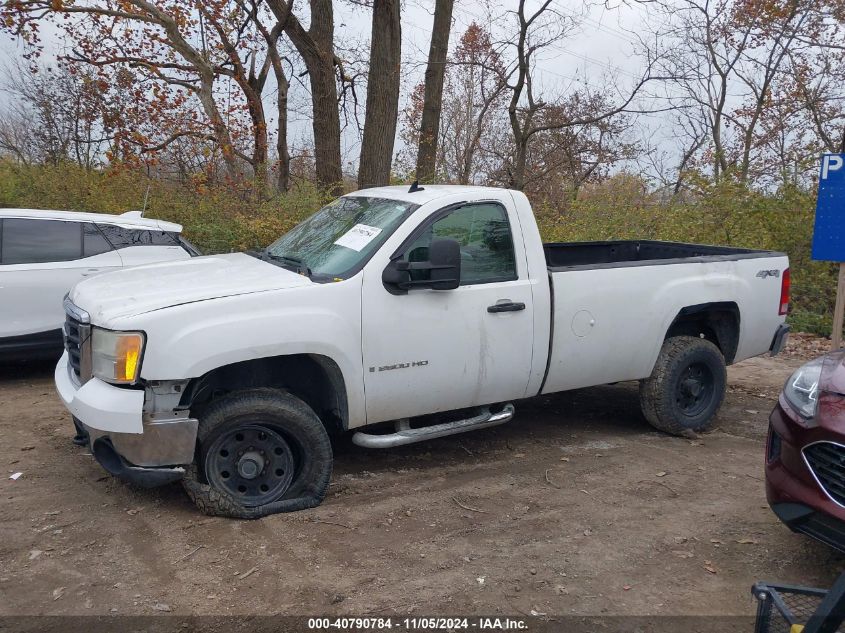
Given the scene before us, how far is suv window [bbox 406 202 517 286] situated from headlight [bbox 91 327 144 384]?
6.15 feet

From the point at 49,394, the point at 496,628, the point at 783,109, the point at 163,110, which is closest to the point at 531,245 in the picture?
the point at 496,628

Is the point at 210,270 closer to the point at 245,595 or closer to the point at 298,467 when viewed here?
the point at 298,467

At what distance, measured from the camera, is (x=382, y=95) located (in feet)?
43.7

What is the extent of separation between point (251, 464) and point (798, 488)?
9.52 ft

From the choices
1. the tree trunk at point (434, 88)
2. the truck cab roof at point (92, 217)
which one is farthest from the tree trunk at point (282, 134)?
the truck cab roof at point (92, 217)

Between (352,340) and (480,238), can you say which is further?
(480,238)

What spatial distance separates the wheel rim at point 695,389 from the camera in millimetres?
6000

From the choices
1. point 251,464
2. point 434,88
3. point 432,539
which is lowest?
point 432,539

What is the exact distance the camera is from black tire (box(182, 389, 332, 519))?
13.4 ft

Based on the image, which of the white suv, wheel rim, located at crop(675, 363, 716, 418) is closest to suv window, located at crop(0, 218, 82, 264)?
the white suv

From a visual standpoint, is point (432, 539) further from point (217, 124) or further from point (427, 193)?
point (217, 124)

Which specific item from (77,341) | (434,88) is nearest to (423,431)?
(77,341)

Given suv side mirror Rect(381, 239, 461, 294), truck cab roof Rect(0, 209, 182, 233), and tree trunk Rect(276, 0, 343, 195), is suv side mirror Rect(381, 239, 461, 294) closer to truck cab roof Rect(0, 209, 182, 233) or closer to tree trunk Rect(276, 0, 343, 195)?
truck cab roof Rect(0, 209, 182, 233)

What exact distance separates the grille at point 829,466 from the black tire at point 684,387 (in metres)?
2.34
